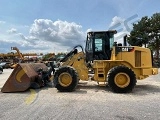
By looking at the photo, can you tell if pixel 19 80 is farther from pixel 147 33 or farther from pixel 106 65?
pixel 147 33

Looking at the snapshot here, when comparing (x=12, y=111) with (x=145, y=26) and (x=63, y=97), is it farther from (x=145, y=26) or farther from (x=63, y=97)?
(x=145, y=26)

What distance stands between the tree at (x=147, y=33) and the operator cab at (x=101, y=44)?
89.6 ft

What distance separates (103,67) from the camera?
35.0ft

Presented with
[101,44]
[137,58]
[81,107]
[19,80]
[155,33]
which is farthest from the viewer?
[155,33]

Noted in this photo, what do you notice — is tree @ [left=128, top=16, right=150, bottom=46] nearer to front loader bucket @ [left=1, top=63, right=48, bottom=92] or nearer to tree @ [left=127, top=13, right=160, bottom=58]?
tree @ [left=127, top=13, right=160, bottom=58]

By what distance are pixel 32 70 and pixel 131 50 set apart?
4940 millimetres

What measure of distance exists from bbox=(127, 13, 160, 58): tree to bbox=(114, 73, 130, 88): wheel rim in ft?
93.2

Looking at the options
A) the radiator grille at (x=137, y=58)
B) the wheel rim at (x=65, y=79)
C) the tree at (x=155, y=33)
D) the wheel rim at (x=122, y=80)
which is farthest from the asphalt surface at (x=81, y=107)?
the tree at (x=155, y=33)

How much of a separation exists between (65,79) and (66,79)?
5 centimetres

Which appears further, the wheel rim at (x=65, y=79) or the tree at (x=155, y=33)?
the tree at (x=155, y=33)

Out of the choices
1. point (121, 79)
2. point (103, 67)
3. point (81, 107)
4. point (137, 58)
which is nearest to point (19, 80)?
point (103, 67)

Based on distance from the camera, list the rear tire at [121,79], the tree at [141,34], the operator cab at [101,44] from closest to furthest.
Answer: the rear tire at [121,79] → the operator cab at [101,44] → the tree at [141,34]

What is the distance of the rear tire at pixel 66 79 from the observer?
10367 millimetres

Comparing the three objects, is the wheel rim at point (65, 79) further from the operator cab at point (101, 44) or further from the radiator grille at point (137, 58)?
the radiator grille at point (137, 58)
